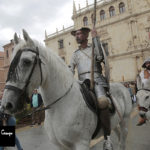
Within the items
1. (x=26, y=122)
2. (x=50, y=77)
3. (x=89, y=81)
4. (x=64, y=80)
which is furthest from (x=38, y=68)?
(x=26, y=122)

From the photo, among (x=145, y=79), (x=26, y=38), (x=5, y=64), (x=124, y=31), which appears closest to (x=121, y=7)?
(x=124, y=31)

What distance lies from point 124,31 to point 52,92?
23.2 metres

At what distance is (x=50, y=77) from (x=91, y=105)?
67cm

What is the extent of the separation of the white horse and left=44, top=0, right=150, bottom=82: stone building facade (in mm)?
19554

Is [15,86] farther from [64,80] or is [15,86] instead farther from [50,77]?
[64,80]

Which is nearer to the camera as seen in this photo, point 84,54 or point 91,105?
point 91,105

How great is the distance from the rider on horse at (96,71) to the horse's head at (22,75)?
0.86 metres

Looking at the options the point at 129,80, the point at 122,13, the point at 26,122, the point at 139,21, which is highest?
the point at 122,13

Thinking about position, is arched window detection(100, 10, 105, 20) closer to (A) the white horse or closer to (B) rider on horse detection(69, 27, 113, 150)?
(B) rider on horse detection(69, 27, 113, 150)

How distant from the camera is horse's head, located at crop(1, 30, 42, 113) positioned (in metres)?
1.54

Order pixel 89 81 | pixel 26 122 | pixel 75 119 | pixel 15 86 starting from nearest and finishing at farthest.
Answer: pixel 15 86, pixel 75 119, pixel 89 81, pixel 26 122

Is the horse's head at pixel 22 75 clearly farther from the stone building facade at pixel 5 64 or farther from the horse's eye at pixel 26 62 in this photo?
the stone building facade at pixel 5 64

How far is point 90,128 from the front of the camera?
2.05m

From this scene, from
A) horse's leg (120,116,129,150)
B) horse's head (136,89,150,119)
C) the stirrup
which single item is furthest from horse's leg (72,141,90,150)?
horse's head (136,89,150,119)
